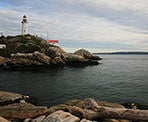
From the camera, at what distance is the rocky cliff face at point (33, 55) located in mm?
85062

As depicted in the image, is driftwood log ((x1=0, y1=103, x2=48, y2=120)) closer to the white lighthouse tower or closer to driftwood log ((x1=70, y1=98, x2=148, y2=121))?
driftwood log ((x1=70, y1=98, x2=148, y2=121))

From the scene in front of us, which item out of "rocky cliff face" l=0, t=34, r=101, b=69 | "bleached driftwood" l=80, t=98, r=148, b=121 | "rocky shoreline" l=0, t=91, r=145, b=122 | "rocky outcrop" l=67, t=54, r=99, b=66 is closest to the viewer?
"rocky shoreline" l=0, t=91, r=145, b=122

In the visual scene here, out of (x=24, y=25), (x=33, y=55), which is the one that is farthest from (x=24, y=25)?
(x=33, y=55)

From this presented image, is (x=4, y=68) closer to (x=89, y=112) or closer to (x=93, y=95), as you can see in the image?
(x=93, y=95)

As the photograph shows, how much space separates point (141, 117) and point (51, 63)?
74867 mm

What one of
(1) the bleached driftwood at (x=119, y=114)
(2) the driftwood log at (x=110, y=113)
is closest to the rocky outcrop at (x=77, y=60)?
(2) the driftwood log at (x=110, y=113)

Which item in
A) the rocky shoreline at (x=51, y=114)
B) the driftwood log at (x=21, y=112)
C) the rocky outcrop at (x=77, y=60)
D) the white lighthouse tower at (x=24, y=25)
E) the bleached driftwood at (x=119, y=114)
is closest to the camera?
the rocky shoreline at (x=51, y=114)

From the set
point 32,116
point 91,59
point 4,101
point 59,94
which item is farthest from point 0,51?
point 32,116

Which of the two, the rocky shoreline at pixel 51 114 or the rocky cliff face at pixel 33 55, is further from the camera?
the rocky cliff face at pixel 33 55

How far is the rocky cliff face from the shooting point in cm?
8506

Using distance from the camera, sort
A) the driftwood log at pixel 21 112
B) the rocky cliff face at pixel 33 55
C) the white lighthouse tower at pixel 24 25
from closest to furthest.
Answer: the driftwood log at pixel 21 112 → the rocky cliff face at pixel 33 55 → the white lighthouse tower at pixel 24 25

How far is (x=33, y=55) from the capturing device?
8844 centimetres

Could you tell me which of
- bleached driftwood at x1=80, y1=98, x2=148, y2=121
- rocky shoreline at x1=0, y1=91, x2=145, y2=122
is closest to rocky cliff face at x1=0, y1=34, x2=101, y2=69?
rocky shoreline at x1=0, y1=91, x2=145, y2=122

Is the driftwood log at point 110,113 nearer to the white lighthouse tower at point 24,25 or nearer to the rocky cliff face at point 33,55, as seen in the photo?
the rocky cliff face at point 33,55
